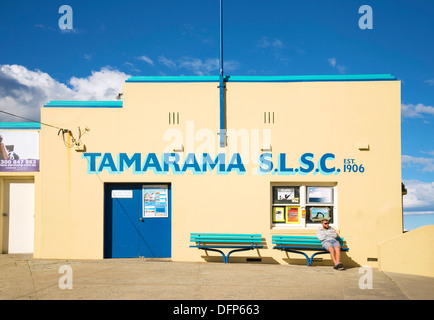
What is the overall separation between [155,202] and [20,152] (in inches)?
157

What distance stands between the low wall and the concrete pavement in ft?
1.77

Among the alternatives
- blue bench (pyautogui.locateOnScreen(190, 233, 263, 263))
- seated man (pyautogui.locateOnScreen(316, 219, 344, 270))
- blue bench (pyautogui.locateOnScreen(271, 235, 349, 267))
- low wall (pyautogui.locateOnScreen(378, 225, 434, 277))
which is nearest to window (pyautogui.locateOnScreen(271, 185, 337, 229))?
blue bench (pyautogui.locateOnScreen(271, 235, 349, 267))

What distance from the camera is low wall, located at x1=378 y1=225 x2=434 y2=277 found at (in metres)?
9.81

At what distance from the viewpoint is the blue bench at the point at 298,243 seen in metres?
10.4

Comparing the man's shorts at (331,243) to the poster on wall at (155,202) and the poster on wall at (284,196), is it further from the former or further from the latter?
the poster on wall at (155,202)

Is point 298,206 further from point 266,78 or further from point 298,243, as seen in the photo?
point 266,78

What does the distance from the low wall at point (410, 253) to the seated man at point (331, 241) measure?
109 centimetres

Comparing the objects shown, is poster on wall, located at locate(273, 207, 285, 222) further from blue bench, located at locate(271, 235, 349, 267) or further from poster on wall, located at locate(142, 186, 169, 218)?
poster on wall, located at locate(142, 186, 169, 218)

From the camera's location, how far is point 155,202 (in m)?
11.0

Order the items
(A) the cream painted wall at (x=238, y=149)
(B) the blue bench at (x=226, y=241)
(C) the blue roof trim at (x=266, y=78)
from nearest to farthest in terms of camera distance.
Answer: (B) the blue bench at (x=226, y=241), (A) the cream painted wall at (x=238, y=149), (C) the blue roof trim at (x=266, y=78)

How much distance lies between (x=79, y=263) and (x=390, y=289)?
719 cm

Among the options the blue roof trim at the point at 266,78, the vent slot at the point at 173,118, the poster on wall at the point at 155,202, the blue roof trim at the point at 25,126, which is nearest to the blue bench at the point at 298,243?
the poster on wall at the point at 155,202
